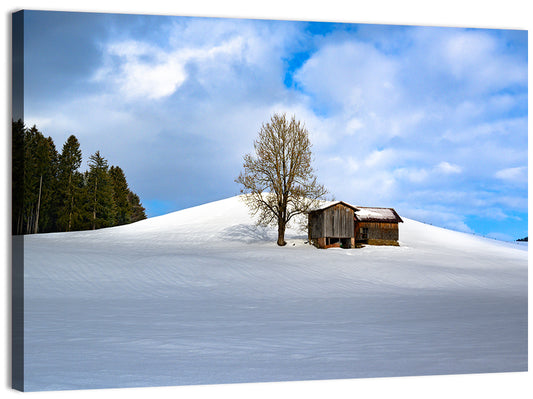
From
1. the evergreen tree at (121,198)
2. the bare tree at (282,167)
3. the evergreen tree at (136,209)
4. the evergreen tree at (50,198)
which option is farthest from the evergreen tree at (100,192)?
the bare tree at (282,167)

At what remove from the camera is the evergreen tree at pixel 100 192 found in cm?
5716

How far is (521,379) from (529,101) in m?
6.04

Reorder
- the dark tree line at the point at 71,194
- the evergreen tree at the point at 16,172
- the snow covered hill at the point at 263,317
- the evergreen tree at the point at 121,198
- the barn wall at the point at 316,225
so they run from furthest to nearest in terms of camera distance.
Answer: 1. the evergreen tree at the point at 121,198
2. the dark tree line at the point at 71,194
3. the barn wall at the point at 316,225
4. the evergreen tree at the point at 16,172
5. the snow covered hill at the point at 263,317

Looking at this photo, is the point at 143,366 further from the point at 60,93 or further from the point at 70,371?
the point at 60,93

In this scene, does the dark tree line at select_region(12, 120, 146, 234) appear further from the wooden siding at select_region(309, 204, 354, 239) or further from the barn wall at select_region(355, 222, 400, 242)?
the barn wall at select_region(355, 222, 400, 242)

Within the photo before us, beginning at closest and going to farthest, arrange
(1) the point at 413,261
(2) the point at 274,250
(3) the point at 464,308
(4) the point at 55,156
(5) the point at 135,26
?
(5) the point at 135,26
(3) the point at 464,308
(1) the point at 413,261
(2) the point at 274,250
(4) the point at 55,156

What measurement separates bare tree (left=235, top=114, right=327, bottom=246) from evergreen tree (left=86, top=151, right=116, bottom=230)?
27658 mm

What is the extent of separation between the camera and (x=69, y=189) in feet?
177

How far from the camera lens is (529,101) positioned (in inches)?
428

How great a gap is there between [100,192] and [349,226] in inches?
1343

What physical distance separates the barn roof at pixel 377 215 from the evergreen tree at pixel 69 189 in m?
31.1

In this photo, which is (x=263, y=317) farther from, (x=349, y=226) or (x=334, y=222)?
(x=349, y=226)

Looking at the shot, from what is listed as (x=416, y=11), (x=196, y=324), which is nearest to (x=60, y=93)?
(x=196, y=324)

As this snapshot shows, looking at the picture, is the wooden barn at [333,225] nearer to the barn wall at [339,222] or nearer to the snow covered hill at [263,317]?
the barn wall at [339,222]
